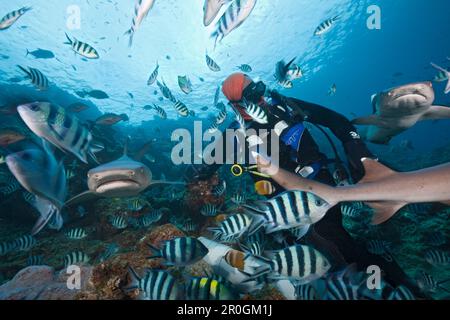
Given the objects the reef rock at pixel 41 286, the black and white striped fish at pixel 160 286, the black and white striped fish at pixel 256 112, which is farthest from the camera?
the black and white striped fish at pixel 256 112

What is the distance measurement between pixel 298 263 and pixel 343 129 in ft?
8.38

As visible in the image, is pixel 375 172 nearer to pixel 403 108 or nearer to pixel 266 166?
pixel 266 166

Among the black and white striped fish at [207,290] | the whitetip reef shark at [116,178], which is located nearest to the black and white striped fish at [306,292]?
the black and white striped fish at [207,290]

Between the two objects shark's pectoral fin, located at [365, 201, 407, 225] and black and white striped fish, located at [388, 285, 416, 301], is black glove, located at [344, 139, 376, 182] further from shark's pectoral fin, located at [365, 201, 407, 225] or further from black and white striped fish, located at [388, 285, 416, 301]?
black and white striped fish, located at [388, 285, 416, 301]

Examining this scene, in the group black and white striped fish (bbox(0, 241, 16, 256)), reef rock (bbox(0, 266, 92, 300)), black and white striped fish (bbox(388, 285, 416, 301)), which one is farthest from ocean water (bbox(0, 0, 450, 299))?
black and white striped fish (bbox(388, 285, 416, 301))

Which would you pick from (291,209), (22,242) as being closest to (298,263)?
(291,209)

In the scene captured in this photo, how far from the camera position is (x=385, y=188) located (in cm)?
253

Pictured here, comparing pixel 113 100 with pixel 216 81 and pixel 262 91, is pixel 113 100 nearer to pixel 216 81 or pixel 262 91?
pixel 216 81

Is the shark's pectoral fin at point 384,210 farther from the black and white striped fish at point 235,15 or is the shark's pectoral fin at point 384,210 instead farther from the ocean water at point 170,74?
the black and white striped fish at point 235,15

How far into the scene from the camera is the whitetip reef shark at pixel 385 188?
95.7 inches

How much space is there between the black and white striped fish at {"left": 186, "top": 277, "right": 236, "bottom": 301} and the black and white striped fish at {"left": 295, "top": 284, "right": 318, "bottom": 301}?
0.97 m

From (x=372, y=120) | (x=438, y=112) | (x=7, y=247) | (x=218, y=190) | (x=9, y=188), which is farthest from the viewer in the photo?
(x=9, y=188)

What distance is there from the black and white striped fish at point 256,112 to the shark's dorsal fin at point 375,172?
2.02 m
